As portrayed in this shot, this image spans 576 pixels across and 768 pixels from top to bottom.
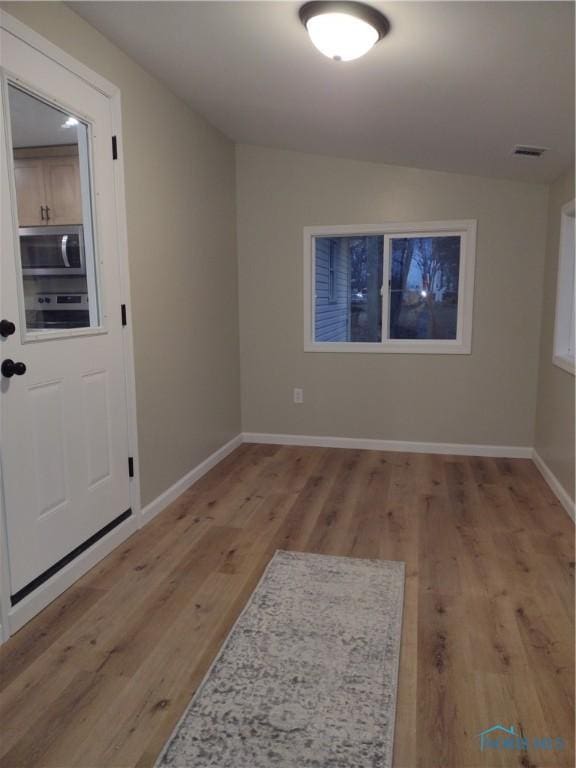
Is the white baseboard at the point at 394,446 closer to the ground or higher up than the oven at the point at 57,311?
closer to the ground

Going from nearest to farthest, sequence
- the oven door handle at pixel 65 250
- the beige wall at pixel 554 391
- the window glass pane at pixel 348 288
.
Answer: the oven door handle at pixel 65 250 → the beige wall at pixel 554 391 → the window glass pane at pixel 348 288

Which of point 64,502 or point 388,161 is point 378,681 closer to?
point 64,502

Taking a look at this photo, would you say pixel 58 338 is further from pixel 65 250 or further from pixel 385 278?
pixel 385 278

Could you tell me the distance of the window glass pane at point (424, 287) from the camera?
436cm

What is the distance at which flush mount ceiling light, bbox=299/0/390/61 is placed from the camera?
6.40 ft

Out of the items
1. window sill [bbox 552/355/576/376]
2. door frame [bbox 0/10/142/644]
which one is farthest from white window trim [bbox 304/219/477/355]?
door frame [bbox 0/10/142/644]

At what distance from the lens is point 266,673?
183 centimetres

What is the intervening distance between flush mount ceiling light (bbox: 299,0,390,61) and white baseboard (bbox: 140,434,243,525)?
2532 millimetres

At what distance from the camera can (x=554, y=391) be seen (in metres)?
3.69

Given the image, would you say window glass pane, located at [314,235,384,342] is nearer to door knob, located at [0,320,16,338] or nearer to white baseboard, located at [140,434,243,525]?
white baseboard, located at [140,434,243,525]

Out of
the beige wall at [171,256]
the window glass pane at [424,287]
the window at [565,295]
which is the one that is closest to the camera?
the beige wall at [171,256]

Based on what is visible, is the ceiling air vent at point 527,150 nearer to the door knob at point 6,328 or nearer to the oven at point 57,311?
the oven at point 57,311

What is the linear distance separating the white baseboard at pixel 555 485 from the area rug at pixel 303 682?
4.54 feet

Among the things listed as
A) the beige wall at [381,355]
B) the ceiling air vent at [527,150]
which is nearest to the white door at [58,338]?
the beige wall at [381,355]
